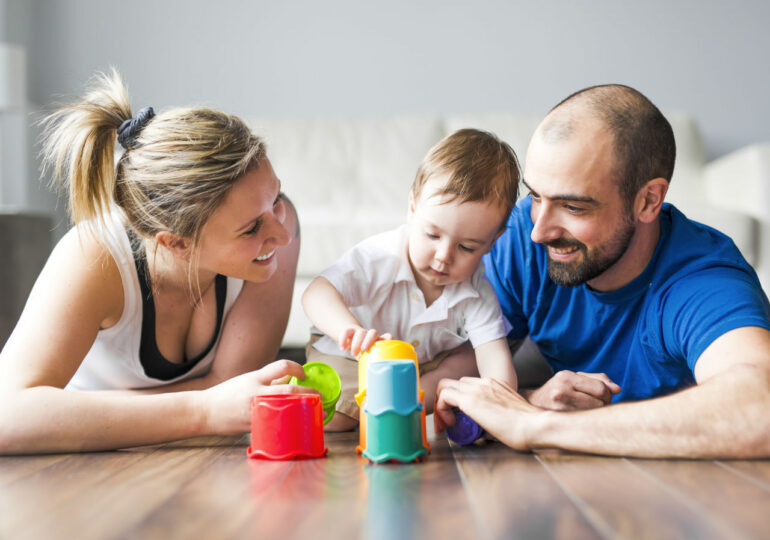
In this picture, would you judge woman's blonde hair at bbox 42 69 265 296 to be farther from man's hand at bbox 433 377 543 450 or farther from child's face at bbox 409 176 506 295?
man's hand at bbox 433 377 543 450

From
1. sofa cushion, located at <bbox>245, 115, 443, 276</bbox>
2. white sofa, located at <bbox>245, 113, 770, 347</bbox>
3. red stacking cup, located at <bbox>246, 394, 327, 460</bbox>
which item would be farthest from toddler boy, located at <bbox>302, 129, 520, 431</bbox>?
sofa cushion, located at <bbox>245, 115, 443, 276</bbox>

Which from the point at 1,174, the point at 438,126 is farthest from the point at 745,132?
the point at 1,174

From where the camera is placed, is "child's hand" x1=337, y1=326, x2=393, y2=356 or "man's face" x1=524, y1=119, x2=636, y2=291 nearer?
"child's hand" x1=337, y1=326, x2=393, y2=356

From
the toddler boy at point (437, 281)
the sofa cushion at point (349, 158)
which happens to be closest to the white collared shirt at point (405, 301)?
the toddler boy at point (437, 281)

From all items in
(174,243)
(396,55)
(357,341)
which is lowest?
(357,341)

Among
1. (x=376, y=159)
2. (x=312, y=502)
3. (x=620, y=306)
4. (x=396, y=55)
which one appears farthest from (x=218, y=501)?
(x=396, y=55)

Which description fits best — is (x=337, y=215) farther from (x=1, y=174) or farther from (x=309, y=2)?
(x=1, y=174)

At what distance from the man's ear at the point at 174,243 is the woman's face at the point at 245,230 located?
3 centimetres

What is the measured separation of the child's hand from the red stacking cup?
12 centimetres

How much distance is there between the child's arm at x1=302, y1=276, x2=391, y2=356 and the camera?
1290 mm

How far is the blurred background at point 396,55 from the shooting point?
3770 millimetres

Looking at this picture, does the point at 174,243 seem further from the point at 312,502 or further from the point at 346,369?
the point at 312,502

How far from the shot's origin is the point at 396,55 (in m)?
3.83

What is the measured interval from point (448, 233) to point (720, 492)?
28.5 inches
